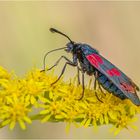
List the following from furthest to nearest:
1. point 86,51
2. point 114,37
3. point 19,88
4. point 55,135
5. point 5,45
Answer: point 114,37 → point 5,45 → point 55,135 → point 86,51 → point 19,88

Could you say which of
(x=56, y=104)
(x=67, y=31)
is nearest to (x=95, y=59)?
(x=56, y=104)

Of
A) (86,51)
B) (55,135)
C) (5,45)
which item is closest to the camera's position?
(86,51)

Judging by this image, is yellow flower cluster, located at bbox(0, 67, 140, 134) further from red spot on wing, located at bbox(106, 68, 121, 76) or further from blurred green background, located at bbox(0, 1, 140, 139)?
blurred green background, located at bbox(0, 1, 140, 139)

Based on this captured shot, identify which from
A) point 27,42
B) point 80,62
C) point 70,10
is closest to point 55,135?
point 27,42

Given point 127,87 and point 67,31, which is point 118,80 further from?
point 67,31

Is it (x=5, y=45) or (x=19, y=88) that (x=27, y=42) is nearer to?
(x=5, y=45)

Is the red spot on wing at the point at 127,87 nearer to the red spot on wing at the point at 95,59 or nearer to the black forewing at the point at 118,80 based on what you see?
the black forewing at the point at 118,80

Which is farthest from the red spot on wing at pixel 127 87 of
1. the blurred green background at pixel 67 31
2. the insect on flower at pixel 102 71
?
the blurred green background at pixel 67 31
